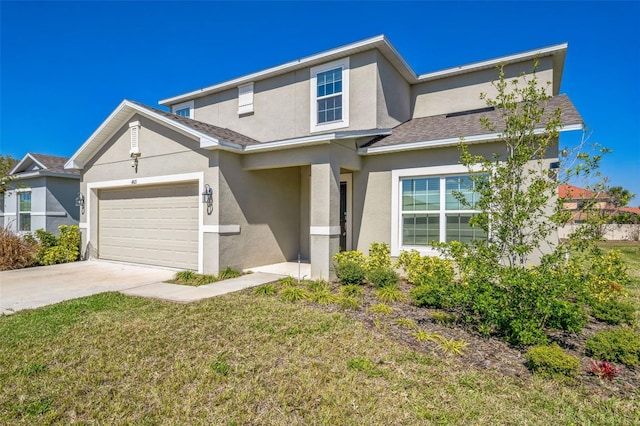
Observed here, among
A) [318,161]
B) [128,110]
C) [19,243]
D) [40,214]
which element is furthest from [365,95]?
[40,214]

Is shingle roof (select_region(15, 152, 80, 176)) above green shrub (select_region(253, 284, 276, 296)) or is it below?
above

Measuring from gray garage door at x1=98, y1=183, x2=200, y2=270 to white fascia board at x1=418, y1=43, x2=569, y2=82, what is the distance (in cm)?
913

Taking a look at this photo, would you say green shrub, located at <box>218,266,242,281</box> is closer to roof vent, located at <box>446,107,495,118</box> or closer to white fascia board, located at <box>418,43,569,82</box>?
roof vent, located at <box>446,107,495,118</box>

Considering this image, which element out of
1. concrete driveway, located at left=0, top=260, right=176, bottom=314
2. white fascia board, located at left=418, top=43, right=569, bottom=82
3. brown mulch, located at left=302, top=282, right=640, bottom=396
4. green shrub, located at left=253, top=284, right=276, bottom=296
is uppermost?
white fascia board, located at left=418, top=43, right=569, bottom=82

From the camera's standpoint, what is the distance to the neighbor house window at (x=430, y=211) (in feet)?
28.1

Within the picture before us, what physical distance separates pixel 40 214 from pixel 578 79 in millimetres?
23201

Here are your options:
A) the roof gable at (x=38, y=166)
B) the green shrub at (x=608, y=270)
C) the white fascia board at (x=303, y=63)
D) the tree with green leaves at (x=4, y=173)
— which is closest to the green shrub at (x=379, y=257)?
the green shrub at (x=608, y=270)

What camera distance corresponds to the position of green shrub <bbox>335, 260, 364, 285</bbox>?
8.03 meters

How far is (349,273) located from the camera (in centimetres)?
803

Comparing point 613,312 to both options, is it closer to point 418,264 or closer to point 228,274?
point 418,264

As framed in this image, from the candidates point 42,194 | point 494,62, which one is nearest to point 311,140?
point 494,62

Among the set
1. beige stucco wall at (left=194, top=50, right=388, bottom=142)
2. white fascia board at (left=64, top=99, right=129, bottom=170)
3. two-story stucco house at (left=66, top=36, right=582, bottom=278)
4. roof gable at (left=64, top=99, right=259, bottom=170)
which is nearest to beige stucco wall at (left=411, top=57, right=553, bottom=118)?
two-story stucco house at (left=66, top=36, right=582, bottom=278)

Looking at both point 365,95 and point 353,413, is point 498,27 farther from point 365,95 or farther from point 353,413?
point 353,413

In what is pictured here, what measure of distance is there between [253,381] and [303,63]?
1035cm
